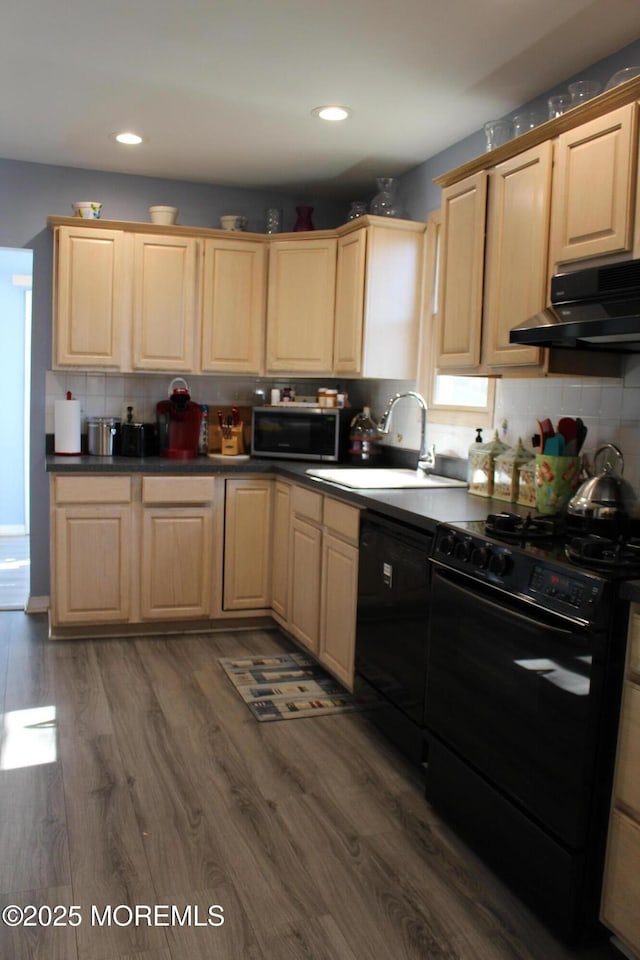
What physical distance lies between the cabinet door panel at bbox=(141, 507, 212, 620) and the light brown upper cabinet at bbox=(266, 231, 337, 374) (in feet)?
3.28

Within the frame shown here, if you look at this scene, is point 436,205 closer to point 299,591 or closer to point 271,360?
point 271,360

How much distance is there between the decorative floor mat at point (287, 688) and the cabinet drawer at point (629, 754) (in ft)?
4.28

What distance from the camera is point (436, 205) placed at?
157 inches

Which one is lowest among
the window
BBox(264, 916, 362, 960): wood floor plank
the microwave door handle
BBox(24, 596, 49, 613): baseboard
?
BBox(264, 916, 362, 960): wood floor plank

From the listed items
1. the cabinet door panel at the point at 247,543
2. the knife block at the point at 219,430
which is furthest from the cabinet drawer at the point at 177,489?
the knife block at the point at 219,430

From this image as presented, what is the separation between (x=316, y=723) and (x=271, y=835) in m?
0.81

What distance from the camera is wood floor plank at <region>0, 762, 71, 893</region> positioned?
2123 mm

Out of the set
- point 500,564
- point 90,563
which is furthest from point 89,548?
point 500,564

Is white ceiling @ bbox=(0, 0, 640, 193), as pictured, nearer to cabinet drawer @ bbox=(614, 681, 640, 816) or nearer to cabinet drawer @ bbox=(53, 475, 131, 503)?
cabinet drawer @ bbox=(53, 475, 131, 503)

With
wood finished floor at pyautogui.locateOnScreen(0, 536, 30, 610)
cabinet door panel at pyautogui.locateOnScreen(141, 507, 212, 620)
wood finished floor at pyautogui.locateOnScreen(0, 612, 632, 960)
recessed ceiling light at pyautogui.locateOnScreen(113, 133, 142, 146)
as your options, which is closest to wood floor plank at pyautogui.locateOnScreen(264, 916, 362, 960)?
wood finished floor at pyautogui.locateOnScreen(0, 612, 632, 960)

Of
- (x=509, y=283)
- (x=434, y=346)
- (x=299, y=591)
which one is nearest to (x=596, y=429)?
(x=509, y=283)

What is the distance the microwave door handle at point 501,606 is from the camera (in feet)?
6.35

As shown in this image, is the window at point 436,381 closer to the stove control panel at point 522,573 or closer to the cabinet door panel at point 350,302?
the cabinet door panel at point 350,302

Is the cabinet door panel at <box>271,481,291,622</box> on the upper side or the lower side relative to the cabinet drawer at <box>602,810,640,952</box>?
upper
